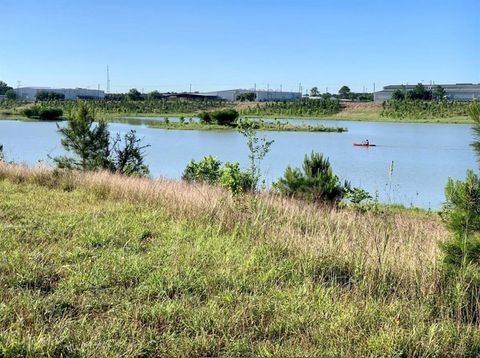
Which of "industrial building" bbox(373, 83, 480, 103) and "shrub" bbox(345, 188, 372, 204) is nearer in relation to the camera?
"shrub" bbox(345, 188, 372, 204)

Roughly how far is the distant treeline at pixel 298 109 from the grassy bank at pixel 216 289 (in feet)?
273

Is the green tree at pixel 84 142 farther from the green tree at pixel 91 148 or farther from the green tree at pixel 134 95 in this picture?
the green tree at pixel 134 95

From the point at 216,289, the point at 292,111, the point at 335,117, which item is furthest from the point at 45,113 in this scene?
the point at 216,289

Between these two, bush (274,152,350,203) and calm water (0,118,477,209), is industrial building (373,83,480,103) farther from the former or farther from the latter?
bush (274,152,350,203)

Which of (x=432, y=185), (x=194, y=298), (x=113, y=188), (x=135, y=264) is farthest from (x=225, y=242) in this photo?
(x=432, y=185)

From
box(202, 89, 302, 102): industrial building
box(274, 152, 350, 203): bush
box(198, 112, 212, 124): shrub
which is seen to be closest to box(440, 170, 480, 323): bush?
box(274, 152, 350, 203): bush

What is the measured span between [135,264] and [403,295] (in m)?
2.26

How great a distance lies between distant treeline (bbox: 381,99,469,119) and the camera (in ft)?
260

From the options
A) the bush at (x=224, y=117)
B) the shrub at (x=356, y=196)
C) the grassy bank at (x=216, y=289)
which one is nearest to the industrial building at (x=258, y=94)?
the bush at (x=224, y=117)

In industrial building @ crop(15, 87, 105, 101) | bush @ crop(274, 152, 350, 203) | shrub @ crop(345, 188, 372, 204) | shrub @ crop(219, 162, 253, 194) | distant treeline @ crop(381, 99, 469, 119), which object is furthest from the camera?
industrial building @ crop(15, 87, 105, 101)

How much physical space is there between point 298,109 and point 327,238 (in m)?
87.4

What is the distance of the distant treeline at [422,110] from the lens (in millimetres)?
79375

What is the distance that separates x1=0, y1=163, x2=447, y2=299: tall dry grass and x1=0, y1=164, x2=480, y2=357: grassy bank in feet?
0.06

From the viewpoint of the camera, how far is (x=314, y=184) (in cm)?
1188
